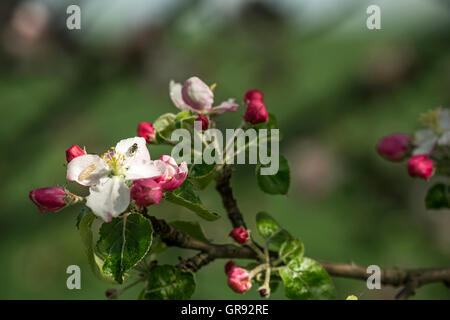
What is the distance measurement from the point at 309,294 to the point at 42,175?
115 inches

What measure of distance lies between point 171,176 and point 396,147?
46cm

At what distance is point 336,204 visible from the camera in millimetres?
2820

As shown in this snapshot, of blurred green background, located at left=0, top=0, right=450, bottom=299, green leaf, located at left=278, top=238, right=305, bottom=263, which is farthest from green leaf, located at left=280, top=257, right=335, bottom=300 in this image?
blurred green background, located at left=0, top=0, right=450, bottom=299

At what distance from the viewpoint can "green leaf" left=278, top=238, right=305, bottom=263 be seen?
0.69 metres

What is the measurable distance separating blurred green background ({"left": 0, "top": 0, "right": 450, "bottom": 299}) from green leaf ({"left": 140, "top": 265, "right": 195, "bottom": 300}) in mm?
1165

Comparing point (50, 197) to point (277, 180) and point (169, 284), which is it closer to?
point (169, 284)

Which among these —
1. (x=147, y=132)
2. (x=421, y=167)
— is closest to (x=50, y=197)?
(x=147, y=132)

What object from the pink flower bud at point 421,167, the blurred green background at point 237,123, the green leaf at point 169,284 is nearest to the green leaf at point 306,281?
the green leaf at point 169,284

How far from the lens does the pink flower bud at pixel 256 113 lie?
685mm

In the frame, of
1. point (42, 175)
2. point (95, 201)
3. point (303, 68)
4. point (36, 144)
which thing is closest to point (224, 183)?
point (95, 201)

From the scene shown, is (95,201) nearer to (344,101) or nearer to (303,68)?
(344,101)

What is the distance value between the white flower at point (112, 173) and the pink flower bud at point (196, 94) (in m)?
0.09

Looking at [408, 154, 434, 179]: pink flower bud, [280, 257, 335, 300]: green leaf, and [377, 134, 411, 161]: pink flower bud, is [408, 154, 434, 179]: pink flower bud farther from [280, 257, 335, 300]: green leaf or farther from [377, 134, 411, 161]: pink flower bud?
[280, 257, 335, 300]: green leaf

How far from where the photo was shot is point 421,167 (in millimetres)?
764
